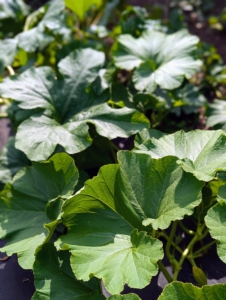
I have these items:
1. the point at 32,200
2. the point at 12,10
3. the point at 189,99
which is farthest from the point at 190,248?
the point at 12,10

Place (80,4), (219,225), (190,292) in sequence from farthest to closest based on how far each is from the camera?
(80,4), (219,225), (190,292)

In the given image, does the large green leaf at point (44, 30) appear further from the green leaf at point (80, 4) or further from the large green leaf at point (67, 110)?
the large green leaf at point (67, 110)

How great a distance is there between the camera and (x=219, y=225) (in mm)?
1414

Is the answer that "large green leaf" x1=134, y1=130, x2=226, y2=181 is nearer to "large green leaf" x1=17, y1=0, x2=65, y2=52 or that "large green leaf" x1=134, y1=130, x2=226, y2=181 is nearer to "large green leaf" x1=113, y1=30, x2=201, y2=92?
"large green leaf" x1=113, y1=30, x2=201, y2=92

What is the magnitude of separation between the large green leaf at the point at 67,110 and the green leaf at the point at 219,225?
0.59 m

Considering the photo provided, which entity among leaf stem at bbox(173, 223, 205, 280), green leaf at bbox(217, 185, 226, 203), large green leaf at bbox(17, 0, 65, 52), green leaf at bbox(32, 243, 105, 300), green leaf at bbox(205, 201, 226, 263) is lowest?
leaf stem at bbox(173, 223, 205, 280)

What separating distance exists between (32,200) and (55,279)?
43 centimetres

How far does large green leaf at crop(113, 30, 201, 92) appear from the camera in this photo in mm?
2115

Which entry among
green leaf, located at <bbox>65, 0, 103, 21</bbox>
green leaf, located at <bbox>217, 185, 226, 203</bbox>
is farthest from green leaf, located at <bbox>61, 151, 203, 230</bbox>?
green leaf, located at <bbox>65, 0, 103, 21</bbox>

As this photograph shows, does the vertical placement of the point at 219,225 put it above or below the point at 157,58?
below

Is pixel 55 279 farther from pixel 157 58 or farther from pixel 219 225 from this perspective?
pixel 157 58

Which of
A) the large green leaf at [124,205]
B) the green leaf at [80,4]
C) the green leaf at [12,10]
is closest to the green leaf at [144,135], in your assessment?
the large green leaf at [124,205]

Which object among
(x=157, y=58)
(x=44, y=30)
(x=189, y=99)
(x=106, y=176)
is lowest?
(x=189, y=99)

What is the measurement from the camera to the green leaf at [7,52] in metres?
2.43
